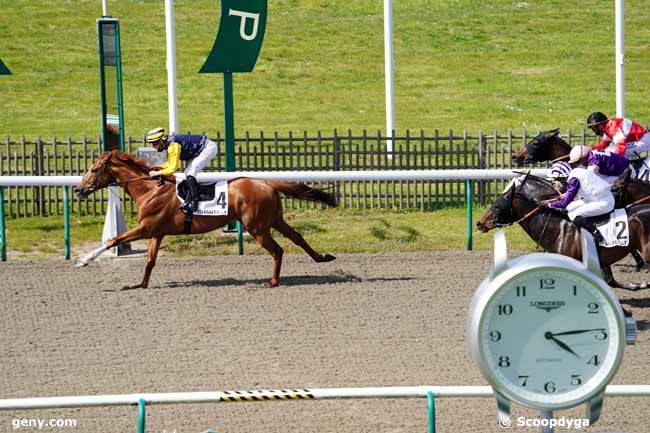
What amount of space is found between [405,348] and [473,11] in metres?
26.0

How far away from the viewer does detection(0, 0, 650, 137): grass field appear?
2694 centimetres

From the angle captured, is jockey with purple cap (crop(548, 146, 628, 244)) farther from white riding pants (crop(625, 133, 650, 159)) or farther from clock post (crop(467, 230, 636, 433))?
clock post (crop(467, 230, 636, 433))

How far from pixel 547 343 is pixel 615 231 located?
654 centimetres

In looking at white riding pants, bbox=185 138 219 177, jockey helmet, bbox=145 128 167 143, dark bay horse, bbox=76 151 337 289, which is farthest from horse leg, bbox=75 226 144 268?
jockey helmet, bbox=145 128 167 143

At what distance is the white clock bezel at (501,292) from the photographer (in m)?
4.65

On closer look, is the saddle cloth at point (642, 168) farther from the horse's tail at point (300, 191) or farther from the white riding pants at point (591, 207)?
the horse's tail at point (300, 191)

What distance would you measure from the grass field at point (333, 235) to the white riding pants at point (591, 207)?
288cm

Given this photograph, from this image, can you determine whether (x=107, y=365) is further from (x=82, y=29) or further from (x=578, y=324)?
(x=82, y=29)

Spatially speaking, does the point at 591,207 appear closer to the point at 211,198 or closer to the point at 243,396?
the point at 211,198

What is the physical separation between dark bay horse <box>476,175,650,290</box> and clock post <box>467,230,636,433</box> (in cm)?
A: 635

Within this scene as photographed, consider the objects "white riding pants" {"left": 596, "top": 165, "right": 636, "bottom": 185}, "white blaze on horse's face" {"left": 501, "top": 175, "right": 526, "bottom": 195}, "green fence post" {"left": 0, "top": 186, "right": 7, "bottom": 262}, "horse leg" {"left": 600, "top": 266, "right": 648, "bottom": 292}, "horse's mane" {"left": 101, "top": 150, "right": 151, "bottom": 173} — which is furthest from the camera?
"green fence post" {"left": 0, "top": 186, "right": 7, "bottom": 262}

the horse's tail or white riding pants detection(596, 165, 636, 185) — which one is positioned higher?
white riding pants detection(596, 165, 636, 185)

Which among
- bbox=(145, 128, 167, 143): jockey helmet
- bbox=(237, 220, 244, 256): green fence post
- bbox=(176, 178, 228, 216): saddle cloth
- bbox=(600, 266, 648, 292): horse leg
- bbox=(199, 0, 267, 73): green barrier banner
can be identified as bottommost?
bbox=(600, 266, 648, 292): horse leg

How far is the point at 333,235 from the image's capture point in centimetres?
1520
